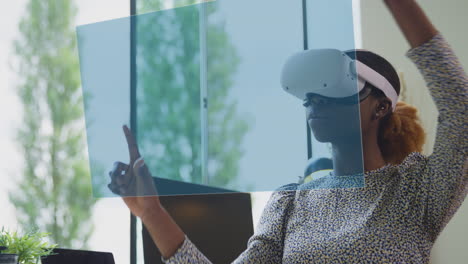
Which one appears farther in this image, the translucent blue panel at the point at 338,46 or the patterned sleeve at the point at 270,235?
the patterned sleeve at the point at 270,235

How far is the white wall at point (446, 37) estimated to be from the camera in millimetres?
2439

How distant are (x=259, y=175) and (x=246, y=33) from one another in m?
0.27

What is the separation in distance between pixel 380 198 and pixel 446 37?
1.72m

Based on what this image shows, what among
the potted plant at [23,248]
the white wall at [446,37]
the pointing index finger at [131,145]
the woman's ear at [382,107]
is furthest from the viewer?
the white wall at [446,37]

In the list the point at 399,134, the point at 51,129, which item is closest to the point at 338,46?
the point at 399,134

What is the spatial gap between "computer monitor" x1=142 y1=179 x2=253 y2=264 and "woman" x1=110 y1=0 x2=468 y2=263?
0.75 meters

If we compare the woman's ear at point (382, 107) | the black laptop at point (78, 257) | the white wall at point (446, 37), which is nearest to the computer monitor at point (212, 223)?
the black laptop at point (78, 257)

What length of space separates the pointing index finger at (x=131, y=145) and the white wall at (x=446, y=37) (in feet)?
6.16

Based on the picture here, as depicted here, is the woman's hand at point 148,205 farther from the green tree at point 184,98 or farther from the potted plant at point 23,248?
the potted plant at point 23,248

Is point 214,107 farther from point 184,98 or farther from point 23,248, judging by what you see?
point 23,248

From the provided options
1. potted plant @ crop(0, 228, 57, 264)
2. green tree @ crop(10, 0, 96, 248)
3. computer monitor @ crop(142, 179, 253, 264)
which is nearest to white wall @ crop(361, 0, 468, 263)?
computer monitor @ crop(142, 179, 253, 264)

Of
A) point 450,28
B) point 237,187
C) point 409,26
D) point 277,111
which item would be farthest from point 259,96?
point 450,28

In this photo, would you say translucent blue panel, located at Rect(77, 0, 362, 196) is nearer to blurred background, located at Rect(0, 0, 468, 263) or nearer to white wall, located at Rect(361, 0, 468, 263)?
white wall, located at Rect(361, 0, 468, 263)

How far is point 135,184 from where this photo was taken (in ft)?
3.19
